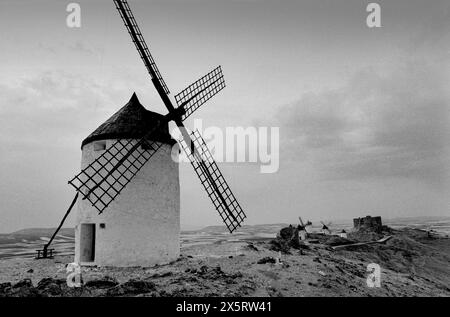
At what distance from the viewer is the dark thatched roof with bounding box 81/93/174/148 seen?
1312 centimetres

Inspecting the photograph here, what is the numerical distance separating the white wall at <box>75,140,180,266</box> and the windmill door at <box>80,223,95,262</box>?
0.22m

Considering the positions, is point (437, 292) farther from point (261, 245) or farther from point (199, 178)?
point (199, 178)

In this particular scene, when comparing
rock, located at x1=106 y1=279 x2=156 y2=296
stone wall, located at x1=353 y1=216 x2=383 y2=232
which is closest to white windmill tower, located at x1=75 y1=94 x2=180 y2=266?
rock, located at x1=106 y1=279 x2=156 y2=296

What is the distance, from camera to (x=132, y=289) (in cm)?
898

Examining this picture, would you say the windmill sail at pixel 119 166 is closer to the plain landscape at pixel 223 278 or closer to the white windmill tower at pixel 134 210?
the white windmill tower at pixel 134 210

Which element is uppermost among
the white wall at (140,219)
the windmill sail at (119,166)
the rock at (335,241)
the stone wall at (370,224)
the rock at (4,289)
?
the windmill sail at (119,166)

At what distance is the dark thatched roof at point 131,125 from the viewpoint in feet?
43.1

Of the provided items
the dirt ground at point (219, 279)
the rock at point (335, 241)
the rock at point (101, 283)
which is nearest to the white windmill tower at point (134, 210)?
the dirt ground at point (219, 279)

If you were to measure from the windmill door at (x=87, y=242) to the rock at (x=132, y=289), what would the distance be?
517 centimetres

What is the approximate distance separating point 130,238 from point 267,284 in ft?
19.5

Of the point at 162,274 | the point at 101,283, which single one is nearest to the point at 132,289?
the point at 101,283
